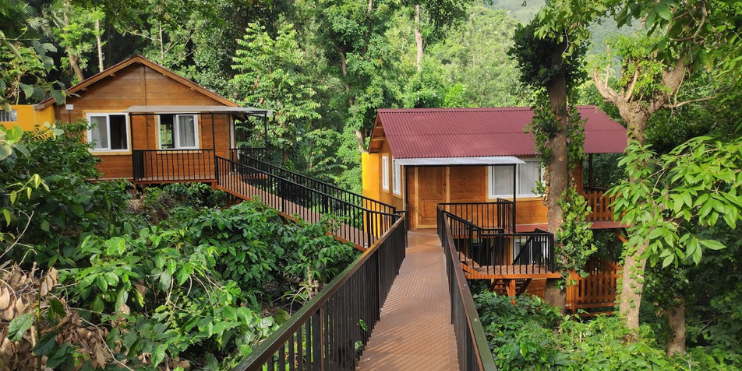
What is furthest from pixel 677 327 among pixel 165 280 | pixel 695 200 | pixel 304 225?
pixel 165 280

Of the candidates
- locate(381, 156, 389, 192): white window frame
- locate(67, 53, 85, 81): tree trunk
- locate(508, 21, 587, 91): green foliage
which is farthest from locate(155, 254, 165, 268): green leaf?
locate(67, 53, 85, 81): tree trunk

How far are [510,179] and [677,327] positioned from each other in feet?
24.1

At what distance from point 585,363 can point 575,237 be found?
20.4 ft

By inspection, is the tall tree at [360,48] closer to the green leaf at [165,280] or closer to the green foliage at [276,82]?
the green foliage at [276,82]

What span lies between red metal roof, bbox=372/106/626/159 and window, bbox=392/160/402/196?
1396 mm

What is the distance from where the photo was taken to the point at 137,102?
18.9 m

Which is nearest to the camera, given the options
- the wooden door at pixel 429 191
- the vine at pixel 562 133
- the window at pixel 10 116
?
the vine at pixel 562 133

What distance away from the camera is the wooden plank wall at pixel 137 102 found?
18438 mm

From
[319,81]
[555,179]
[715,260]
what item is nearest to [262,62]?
[319,81]

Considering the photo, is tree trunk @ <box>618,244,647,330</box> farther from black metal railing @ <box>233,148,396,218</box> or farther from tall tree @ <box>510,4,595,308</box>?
black metal railing @ <box>233,148,396,218</box>

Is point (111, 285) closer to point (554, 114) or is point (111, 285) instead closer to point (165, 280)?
point (165, 280)

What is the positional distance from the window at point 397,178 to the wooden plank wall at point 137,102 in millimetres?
6303

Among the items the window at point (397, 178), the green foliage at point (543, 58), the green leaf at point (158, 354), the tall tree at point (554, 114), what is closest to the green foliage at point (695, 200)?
the green leaf at point (158, 354)

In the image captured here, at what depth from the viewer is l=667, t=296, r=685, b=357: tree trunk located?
45.1 ft
